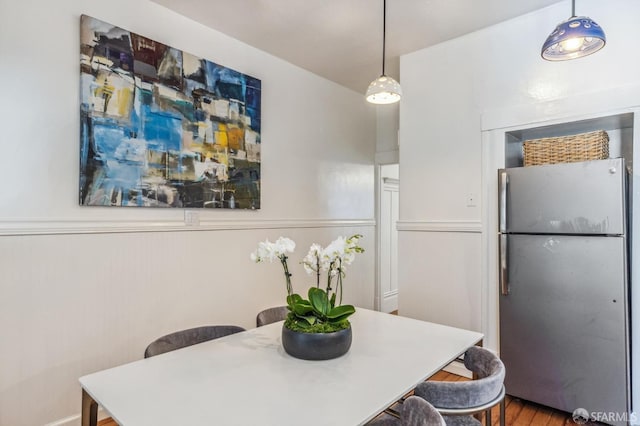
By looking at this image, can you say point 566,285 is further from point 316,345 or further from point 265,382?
point 265,382

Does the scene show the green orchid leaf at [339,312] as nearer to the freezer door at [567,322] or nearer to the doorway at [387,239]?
the freezer door at [567,322]

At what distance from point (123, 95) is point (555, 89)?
283 cm

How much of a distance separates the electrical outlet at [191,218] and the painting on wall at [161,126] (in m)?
0.05

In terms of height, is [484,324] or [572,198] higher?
[572,198]

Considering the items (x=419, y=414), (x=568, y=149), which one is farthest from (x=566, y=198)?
(x=419, y=414)

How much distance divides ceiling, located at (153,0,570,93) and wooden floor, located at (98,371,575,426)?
2521 millimetres

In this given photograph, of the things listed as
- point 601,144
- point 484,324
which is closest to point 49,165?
point 484,324

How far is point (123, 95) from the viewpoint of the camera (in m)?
2.33

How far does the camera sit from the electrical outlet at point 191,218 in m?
2.68

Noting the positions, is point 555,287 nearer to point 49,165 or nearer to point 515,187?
point 515,187

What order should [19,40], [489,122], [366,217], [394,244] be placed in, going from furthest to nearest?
[394,244], [366,217], [489,122], [19,40]

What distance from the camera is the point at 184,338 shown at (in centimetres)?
175

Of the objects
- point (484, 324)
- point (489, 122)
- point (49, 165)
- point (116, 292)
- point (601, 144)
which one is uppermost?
point (489, 122)

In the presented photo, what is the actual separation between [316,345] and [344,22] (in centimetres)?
231
